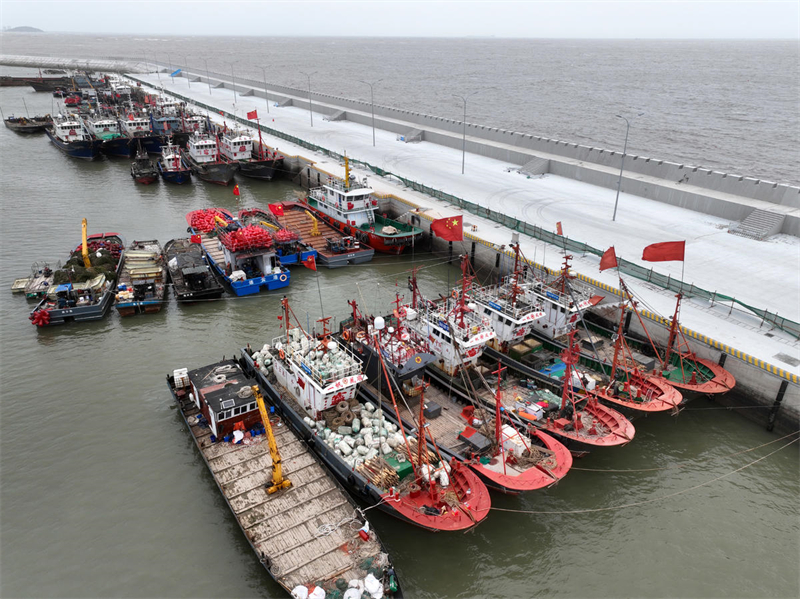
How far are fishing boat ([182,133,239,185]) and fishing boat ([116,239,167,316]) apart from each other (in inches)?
849

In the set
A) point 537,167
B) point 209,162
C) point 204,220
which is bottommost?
point 204,220

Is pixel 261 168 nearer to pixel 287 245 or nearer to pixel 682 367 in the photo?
pixel 287 245

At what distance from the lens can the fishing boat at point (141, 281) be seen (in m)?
34.8

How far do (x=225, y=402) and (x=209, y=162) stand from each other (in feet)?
170

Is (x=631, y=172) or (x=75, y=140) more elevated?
(x=75, y=140)

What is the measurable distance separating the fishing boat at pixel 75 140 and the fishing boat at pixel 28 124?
16995 millimetres

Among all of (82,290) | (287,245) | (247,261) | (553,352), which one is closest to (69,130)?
(82,290)

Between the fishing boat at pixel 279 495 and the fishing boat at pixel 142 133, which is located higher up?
the fishing boat at pixel 142 133

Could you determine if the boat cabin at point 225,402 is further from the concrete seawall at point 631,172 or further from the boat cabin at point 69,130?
the boat cabin at point 69,130

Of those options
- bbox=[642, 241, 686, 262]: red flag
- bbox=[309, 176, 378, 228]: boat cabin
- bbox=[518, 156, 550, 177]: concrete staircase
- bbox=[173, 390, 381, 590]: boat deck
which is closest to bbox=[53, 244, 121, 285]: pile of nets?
bbox=[309, 176, 378, 228]: boat cabin

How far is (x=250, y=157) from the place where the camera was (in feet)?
216

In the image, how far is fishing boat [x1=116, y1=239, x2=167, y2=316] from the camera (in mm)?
34844

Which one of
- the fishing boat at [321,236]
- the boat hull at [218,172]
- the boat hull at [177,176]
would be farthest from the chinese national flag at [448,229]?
the boat hull at [177,176]

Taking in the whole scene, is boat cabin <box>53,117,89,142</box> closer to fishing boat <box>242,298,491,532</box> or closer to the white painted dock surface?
the white painted dock surface
